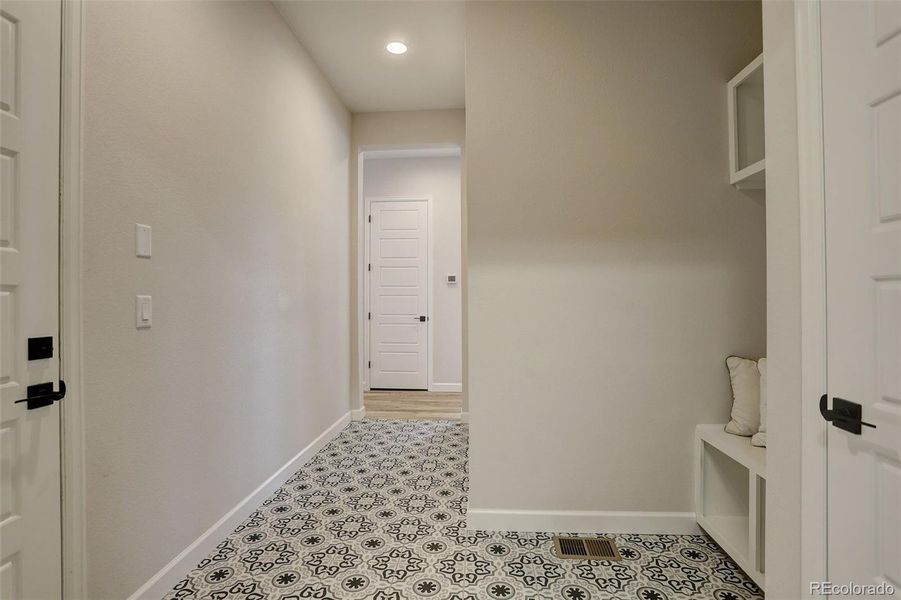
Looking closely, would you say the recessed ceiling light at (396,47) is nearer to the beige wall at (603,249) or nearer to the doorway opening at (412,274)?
the beige wall at (603,249)

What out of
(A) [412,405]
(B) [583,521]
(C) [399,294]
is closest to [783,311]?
(B) [583,521]

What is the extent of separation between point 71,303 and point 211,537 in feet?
4.18

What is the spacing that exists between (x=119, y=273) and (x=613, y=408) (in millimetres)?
2154

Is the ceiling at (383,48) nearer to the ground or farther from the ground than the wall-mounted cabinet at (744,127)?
farther from the ground

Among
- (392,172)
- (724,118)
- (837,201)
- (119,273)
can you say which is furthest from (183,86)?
(392,172)

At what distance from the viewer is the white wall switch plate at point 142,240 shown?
1584 mm

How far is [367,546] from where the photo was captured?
2.01 meters

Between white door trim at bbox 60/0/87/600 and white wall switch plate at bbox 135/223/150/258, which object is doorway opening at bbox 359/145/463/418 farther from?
white door trim at bbox 60/0/87/600

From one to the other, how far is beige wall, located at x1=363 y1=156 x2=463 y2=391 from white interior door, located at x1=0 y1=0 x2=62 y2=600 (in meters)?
4.34

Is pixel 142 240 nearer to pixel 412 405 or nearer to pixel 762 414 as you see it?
pixel 762 414

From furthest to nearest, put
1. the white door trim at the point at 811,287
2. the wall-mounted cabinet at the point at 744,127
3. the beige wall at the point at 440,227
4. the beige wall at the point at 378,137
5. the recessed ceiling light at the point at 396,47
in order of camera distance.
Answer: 1. the beige wall at the point at 440,227
2. the beige wall at the point at 378,137
3. the recessed ceiling light at the point at 396,47
4. the wall-mounted cabinet at the point at 744,127
5. the white door trim at the point at 811,287

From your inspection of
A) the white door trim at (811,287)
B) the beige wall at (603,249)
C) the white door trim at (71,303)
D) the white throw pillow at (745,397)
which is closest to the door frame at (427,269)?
the beige wall at (603,249)

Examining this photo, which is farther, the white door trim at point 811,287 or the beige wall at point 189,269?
the beige wall at point 189,269

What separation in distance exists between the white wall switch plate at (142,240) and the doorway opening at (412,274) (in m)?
3.88
